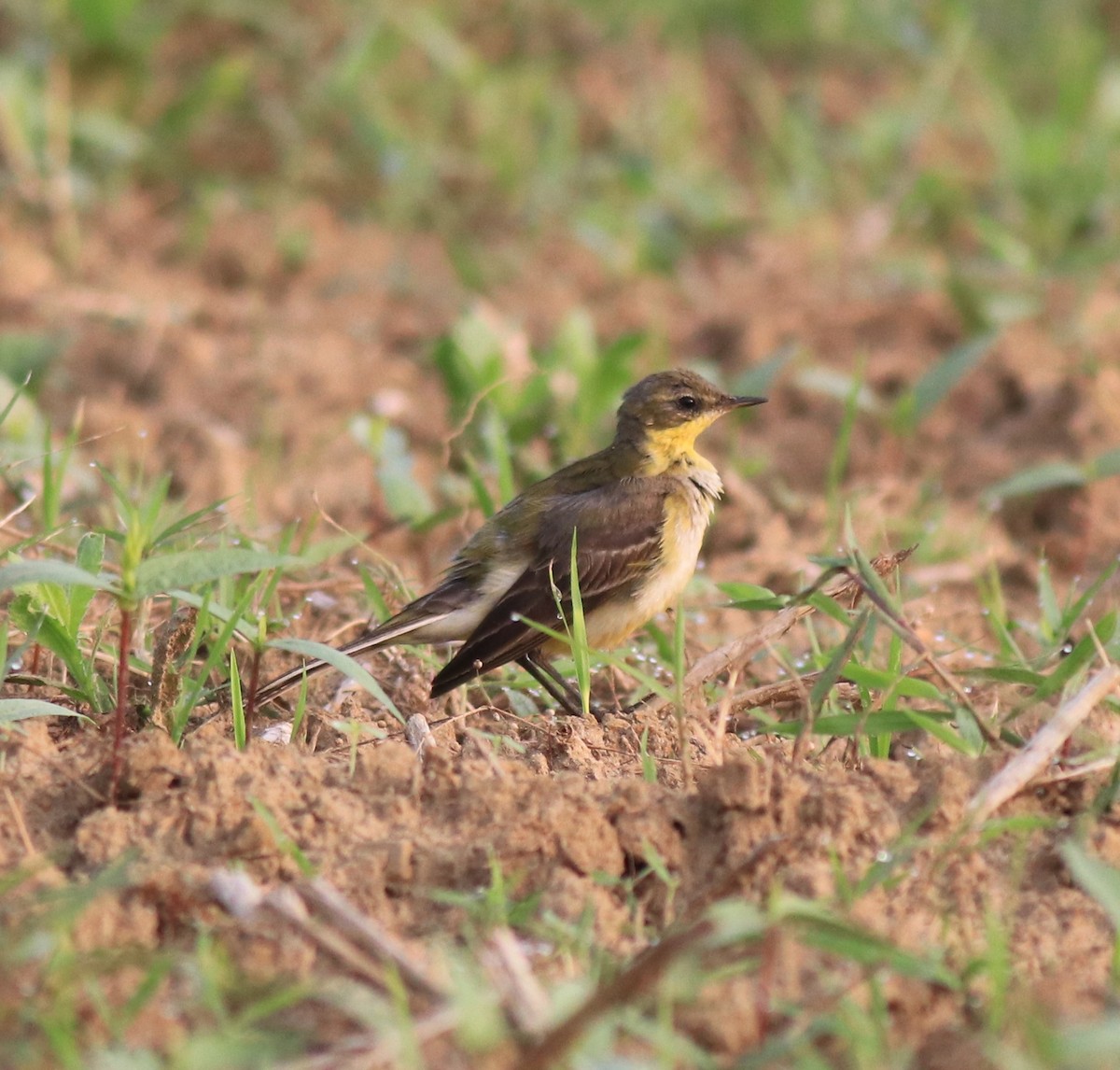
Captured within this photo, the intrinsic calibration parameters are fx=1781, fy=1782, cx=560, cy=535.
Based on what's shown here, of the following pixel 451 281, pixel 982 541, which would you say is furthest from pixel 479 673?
pixel 451 281

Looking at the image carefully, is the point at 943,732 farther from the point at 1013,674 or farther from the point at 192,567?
the point at 192,567

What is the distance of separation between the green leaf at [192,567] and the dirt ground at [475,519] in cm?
44

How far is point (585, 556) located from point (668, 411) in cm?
82

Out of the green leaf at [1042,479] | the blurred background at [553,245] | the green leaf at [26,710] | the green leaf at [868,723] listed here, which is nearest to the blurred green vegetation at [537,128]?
the blurred background at [553,245]

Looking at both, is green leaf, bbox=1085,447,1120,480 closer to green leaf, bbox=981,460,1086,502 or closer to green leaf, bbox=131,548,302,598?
green leaf, bbox=981,460,1086,502

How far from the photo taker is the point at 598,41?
41.6ft

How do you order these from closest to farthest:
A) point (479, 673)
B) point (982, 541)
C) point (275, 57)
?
point (479, 673) → point (982, 541) → point (275, 57)

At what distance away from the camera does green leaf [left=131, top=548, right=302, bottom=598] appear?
13.2 feet

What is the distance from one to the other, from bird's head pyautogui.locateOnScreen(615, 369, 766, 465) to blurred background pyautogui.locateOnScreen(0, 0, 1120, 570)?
1.65 ft

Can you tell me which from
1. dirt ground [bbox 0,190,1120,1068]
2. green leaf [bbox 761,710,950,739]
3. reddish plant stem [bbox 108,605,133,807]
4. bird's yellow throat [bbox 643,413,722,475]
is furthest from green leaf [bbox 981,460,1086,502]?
reddish plant stem [bbox 108,605,133,807]

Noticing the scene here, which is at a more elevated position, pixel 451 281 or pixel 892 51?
pixel 892 51

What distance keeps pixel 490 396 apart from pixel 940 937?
4200 mm

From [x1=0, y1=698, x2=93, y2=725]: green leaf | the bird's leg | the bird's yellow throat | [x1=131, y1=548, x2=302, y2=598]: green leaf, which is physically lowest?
the bird's leg

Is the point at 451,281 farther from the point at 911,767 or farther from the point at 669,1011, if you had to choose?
the point at 669,1011
